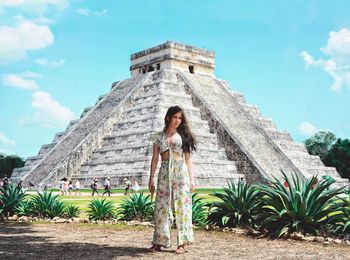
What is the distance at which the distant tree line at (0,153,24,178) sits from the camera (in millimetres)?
57844

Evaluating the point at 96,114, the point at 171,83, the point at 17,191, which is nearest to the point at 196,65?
the point at 171,83

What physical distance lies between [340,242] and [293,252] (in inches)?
45.9

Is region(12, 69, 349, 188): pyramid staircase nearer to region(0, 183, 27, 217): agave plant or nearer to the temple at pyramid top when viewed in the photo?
the temple at pyramid top

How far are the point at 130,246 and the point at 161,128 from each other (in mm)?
18470

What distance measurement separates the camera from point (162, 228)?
248 inches

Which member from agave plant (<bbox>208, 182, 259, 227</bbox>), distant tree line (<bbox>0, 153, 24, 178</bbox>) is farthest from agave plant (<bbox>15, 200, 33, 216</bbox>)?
distant tree line (<bbox>0, 153, 24, 178</bbox>)

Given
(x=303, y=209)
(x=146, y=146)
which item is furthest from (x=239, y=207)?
(x=146, y=146)

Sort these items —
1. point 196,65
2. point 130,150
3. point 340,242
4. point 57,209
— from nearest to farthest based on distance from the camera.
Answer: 1. point 340,242
2. point 57,209
3. point 130,150
4. point 196,65

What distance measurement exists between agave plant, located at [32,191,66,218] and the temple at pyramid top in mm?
21423

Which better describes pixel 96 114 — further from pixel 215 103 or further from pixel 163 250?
pixel 163 250

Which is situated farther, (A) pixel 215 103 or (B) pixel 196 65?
(B) pixel 196 65

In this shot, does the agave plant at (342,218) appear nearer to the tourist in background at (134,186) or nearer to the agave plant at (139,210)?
the agave plant at (139,210)

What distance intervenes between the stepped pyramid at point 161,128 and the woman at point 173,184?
52.3 feet

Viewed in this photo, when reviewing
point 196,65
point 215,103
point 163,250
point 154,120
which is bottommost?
point 163,250
